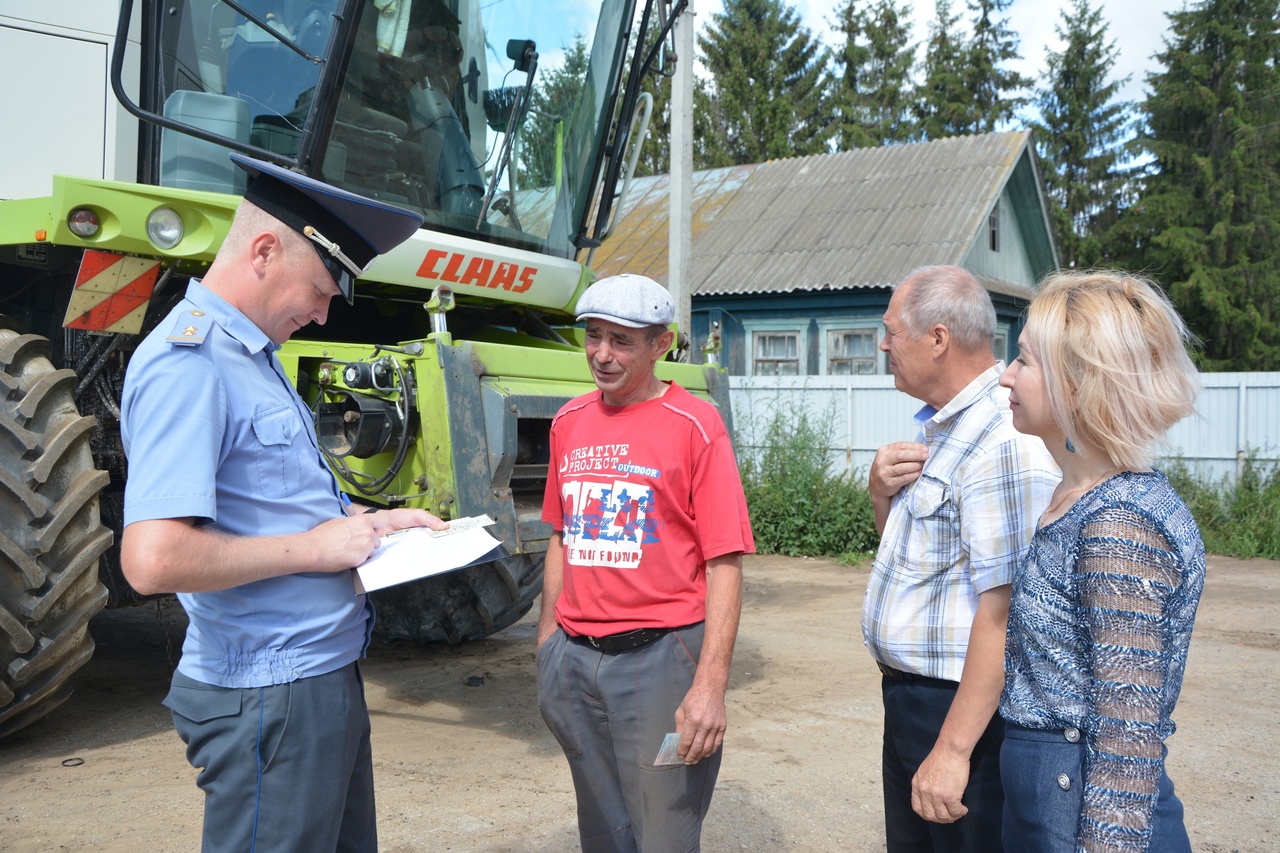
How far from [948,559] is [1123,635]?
23.4 inches

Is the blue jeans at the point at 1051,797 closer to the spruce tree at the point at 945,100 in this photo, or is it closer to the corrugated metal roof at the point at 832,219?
the corrugated metal roof at the point at 832,219

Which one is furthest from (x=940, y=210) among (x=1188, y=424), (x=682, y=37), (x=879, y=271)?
(x=682, y=37)

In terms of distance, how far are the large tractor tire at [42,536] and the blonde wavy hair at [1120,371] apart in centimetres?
354

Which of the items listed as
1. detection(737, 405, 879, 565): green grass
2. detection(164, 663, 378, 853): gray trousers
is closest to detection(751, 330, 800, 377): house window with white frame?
detection(737, 405, 879, 565): green grass

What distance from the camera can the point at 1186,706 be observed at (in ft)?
16.9

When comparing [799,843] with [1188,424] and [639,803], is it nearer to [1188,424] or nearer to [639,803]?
[639,803]

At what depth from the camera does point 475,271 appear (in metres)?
4.84

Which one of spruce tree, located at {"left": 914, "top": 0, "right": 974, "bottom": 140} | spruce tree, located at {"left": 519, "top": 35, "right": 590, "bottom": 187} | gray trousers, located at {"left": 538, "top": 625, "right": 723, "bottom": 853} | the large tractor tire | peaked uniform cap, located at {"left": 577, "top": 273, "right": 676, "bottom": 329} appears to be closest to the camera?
gray trousers, located at {"left": 538, "top": 625, "right": 723, "bottom": 853}

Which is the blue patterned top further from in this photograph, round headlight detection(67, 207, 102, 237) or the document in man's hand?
round headlight detection(67, 207, 102, 237)

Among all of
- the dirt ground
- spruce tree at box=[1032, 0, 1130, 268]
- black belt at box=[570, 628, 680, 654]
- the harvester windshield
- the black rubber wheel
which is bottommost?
the dirt ground

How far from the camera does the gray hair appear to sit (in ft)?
7.40

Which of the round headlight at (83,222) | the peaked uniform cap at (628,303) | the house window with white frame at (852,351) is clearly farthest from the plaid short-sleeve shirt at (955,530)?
the house window with white frame at (852,351)

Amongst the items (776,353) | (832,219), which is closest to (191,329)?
(776,353)

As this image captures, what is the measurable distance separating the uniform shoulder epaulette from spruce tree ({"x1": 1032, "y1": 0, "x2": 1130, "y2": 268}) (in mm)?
28203
